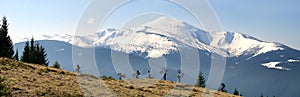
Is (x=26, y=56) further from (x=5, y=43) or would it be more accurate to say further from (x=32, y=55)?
(x=5, y=43)

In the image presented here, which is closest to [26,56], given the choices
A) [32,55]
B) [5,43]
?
[32,55]

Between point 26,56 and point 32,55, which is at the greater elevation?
point 32,55

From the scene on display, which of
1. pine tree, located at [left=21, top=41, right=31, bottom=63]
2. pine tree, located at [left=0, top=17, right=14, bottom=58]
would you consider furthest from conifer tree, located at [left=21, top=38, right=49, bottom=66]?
pine tree, located at [left=0, top=17, right=14, bottom=58]

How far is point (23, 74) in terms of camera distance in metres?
48.6

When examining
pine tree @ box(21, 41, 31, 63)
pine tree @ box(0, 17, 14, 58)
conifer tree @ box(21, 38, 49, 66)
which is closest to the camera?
pine tree @ box(0, 17, 14, 58)

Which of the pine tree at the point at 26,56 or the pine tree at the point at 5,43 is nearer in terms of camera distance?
the pine tree at the point at 5,43

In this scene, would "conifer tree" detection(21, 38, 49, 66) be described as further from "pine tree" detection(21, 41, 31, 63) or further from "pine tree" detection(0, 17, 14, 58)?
"pine tree" detection(0, 17, 14, 58)

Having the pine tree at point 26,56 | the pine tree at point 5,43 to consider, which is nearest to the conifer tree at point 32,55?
the pine tree at point 26,56

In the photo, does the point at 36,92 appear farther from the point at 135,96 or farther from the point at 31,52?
the point at 31,52

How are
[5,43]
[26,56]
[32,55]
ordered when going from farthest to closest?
[32,55] → [26,56] → [5,43]

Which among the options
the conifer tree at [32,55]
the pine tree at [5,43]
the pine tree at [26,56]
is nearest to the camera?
the pine tree at [5,43]

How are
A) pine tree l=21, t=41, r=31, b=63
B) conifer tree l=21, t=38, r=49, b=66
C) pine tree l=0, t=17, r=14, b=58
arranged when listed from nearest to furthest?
pine tree l=0, t=17, r=14, b=58 → pine tree l=21, t=41, r=31, b=63 → conifer tree l=21, t=38, r=49, b=66

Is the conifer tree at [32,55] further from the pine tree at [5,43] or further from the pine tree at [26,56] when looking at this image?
the pine tree at [5,43]

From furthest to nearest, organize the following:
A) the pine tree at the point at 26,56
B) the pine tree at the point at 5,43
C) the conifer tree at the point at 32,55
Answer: the conifer tree at the point at 32,55, the pine tree at the point at 26,56, the pine tree at the point at 5,43
